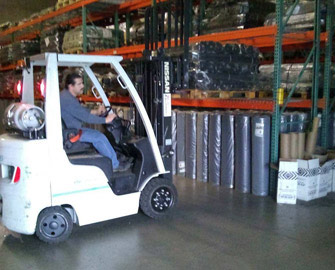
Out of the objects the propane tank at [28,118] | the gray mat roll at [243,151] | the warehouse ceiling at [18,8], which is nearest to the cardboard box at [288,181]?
the gray mat roll at [243,151]

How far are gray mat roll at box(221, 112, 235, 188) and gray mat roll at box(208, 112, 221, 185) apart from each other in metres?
0.09

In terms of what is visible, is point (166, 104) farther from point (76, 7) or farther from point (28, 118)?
point (76, 7)

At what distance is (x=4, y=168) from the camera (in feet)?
15.4

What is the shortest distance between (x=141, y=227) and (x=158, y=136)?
49.0 inches

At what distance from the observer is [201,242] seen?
4.55 meters

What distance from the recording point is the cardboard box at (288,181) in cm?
581

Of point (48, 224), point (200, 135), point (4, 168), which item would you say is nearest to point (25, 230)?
point (48, 224)

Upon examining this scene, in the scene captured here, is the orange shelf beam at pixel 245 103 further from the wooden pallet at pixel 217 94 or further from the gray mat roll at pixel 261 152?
the gray mat roll at pixel 261 152

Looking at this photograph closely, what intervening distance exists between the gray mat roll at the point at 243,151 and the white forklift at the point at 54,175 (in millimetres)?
A: 1790

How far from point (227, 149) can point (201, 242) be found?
2487 mm

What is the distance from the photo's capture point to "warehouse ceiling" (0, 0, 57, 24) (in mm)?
18578

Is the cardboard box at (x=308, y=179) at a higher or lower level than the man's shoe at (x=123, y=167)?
lower

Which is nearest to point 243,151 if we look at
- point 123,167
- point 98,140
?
point 123,167

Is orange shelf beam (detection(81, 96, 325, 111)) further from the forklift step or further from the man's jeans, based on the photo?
the man's jeans
